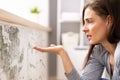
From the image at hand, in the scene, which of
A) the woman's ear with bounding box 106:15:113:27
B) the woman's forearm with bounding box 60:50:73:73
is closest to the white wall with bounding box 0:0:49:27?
the woman's forearm with bounding box 60:50:73:73

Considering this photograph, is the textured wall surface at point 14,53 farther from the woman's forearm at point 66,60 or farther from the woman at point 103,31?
the woman's forearm at point 66,60

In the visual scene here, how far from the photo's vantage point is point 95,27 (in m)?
1.03

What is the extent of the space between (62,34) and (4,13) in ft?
6.92

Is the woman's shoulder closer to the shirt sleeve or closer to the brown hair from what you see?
the shirt sleeve

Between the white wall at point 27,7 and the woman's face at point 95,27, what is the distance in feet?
3.72

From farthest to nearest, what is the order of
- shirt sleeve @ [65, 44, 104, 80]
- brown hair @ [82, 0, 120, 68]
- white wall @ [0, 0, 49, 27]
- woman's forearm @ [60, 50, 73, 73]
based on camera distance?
1. white wall @ [0, 0, 49, 27]
2. shirt sleeve @ [65, 44, 104, 80]
3. woman's forearm @ [60, 50, 73, 73]
4. brown hair @ [82, 0, 120, 68]

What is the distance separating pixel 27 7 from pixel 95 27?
174 cm

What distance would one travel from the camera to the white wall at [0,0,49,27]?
2089 mm

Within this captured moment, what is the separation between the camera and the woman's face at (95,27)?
1029 mm

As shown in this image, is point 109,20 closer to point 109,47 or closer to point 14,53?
point 109,47

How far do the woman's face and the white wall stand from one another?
3.72 feet

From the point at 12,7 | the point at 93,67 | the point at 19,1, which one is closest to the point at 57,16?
the point at 19,1

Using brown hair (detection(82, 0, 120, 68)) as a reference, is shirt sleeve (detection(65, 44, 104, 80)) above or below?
below

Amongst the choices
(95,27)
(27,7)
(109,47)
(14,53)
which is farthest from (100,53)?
(27,7)
